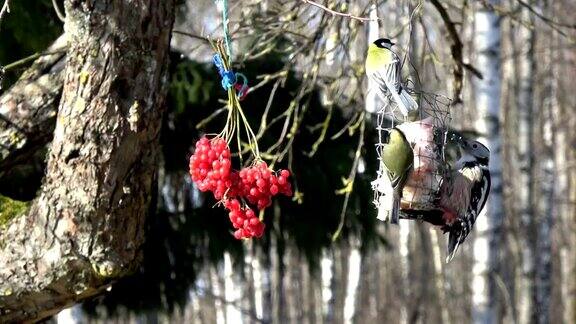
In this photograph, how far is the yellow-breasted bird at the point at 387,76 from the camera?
217 cm

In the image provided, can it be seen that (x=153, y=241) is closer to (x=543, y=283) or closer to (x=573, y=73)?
(x=543, y=283)

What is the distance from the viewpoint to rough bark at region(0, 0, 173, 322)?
8.16 feet

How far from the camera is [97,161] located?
2.50 m

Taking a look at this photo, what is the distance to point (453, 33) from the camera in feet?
11.6

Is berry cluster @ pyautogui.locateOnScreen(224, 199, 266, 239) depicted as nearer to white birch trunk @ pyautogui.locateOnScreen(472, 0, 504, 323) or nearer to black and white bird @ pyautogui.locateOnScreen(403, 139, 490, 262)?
black and white bird @ pyautogui.locateOnScreen(403, 139, 490, 262)

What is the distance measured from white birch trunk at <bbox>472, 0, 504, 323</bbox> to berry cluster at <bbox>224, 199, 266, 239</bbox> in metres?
3.65

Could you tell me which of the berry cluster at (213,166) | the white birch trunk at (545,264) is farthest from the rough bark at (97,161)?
the white birch trunk at (545,264)

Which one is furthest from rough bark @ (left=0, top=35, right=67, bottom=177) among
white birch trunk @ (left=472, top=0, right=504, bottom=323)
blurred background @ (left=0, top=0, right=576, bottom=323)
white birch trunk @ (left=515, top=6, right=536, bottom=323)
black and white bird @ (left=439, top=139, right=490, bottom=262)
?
white birch trunk @ (left=515, top=6, right=536, bottom=323)

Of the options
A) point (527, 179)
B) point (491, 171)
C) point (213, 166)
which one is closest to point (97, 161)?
point (213, 166)

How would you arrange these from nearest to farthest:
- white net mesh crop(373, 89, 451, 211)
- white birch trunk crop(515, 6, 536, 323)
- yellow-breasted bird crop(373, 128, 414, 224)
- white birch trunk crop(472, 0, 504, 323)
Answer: yellow-breasted bird crop(373, 128, 414, 224) → white net mesh crop(373, 89, 451, 211) → white birch trunk crop(472, 0, 504, 323) → white birch trunk crop(515, 6, 536, 323)

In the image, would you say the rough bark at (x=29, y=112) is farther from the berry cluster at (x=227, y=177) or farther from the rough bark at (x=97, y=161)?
the berry cluster at (x=227, y=177)

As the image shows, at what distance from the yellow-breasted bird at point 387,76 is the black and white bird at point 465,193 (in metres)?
0.35

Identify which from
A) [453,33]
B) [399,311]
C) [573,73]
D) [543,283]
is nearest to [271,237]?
[453,33]

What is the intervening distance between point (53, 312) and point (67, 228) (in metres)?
0.35
